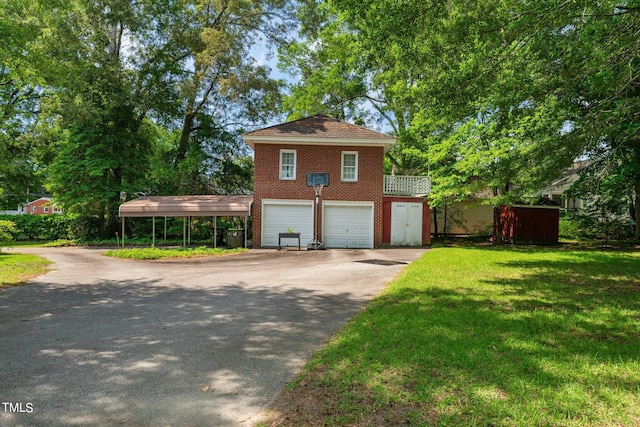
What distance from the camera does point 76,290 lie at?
8648 millimetres

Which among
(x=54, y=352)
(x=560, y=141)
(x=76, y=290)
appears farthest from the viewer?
(x=560, y=141)

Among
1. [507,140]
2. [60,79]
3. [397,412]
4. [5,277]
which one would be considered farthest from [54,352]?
[507,140]

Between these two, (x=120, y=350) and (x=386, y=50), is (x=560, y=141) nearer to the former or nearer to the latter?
(x=386, y=50)

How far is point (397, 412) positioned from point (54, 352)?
4.03 meters

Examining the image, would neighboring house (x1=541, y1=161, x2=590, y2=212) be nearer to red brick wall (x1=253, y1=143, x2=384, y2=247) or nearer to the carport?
red brick wall (x1=253, y1=143, x2=384, y2=247)

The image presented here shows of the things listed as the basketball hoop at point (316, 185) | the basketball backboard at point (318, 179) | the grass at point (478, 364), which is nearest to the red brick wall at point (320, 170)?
the basketball hoop at point (316, 185)

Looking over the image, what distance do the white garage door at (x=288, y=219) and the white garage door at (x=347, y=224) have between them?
0.77 meters

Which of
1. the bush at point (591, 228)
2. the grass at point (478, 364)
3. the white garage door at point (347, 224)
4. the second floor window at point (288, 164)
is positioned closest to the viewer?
the grass at point (478, 364)

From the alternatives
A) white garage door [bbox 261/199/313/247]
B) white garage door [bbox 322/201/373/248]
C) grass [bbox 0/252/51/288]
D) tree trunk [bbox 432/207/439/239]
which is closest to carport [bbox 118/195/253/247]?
white garage door [bbox 261/199/313/247]

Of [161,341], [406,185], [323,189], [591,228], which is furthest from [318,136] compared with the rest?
[591,228]

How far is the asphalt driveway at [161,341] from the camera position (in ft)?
11.1

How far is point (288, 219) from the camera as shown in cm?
1923

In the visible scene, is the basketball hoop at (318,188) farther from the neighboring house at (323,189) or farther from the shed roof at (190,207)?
the shed roof at (190,207)

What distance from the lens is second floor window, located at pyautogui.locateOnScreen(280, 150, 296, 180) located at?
1939 cm
